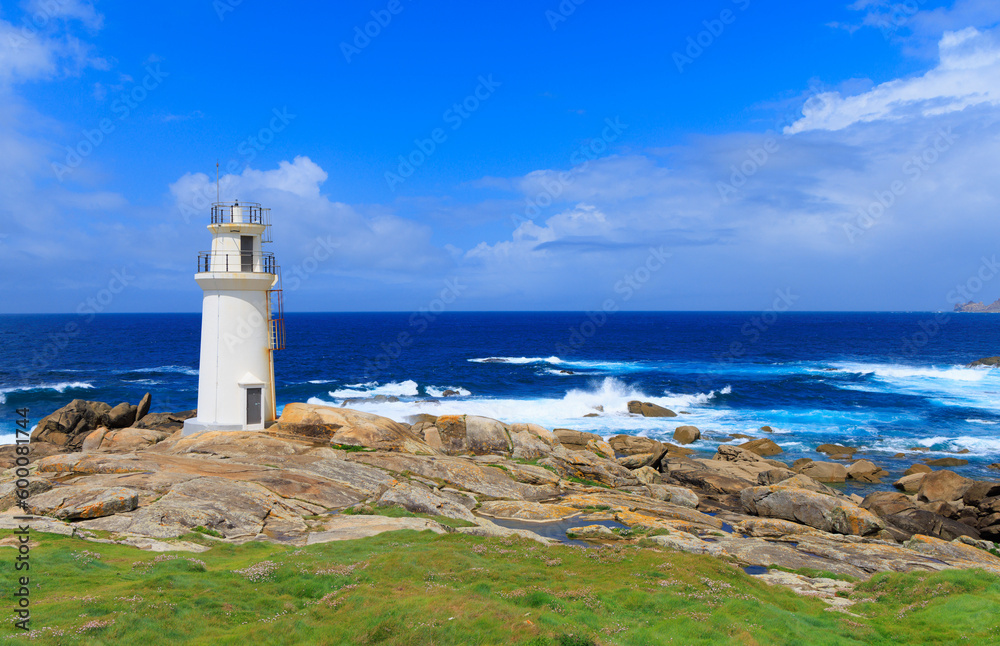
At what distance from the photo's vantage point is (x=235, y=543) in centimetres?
1611

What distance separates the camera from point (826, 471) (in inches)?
1347

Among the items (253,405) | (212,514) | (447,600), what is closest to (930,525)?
(447,600)

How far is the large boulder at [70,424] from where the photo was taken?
35438mm

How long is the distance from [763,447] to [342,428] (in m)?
27.7

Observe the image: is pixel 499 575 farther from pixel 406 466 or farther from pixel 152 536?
pixel 406 466

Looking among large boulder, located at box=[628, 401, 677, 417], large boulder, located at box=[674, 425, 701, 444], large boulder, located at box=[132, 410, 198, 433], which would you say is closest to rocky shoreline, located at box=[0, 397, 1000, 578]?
large boulder, located at box=[132, 410, 198, 433]

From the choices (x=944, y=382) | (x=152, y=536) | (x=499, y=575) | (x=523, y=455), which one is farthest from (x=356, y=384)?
(x=944, y=382)

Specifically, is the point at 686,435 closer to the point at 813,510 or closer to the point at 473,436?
the point at 473,436

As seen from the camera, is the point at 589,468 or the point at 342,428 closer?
the point at 342,428

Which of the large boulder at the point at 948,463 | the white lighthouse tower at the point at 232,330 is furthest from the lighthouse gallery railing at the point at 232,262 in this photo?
the large boulder at the point at 948,463

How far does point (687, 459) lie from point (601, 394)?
981 inches

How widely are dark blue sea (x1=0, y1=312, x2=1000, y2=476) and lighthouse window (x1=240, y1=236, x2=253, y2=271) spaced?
24729 millimetres

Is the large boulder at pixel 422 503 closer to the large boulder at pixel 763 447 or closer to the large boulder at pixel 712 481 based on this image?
the large boulder at pixel 712 481

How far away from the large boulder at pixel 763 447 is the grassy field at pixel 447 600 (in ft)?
79.5
